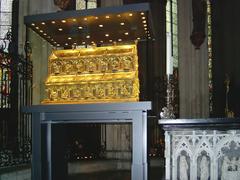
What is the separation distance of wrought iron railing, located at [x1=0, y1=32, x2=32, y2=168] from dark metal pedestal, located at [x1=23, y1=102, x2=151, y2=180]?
2.06 meters

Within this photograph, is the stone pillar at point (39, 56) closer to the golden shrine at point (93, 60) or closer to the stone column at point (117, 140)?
the stone column at point (117, 140)

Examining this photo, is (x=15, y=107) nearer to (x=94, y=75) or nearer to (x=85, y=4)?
(x=94, y=75)

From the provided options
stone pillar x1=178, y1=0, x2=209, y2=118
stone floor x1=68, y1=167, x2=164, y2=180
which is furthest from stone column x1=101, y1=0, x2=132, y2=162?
stone pillar x1=178, y1=0, x2=209, y2=118

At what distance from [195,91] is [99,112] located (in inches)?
274

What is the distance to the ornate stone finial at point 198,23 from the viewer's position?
12.7 metres

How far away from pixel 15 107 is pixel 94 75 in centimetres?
442

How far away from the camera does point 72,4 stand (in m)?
12.3

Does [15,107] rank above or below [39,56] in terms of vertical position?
below

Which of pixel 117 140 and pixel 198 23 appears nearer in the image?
pixel 117 140

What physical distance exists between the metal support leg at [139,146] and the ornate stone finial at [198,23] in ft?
23.5

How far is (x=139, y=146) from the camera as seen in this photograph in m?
6.09

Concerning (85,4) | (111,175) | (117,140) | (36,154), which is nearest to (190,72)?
(117,140)

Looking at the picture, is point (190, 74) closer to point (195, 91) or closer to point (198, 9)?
point (195, 91)

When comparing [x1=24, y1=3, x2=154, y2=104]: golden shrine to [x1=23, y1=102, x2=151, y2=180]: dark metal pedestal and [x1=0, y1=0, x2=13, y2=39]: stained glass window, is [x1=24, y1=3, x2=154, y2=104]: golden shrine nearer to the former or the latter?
[x1=23, y1=102, x2=151, y2=180]: dark metal pedestal
